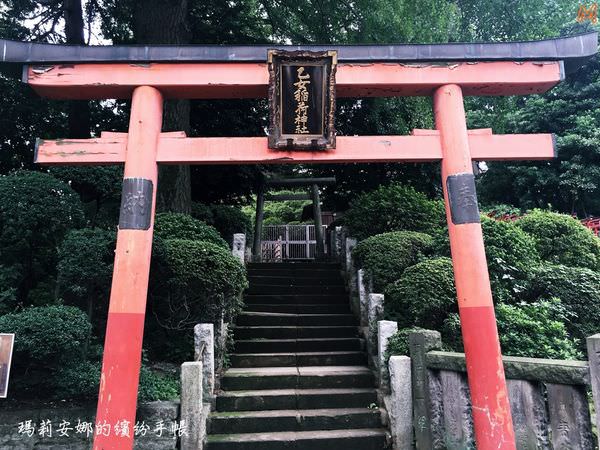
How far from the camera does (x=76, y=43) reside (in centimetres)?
987

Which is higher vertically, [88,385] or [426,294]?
[426,294]

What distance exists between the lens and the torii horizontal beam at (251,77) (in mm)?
5055

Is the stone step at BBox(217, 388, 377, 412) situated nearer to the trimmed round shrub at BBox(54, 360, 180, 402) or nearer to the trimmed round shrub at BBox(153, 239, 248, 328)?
the trimmed round shrub at BBox(54, 360, 180, 402)

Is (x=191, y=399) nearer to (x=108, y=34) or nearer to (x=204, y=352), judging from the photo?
(x=204, y=352)

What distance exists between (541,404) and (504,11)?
36.0 ft

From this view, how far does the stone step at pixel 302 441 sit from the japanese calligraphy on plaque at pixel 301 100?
3.58m

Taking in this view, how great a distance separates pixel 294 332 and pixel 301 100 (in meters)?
4.44

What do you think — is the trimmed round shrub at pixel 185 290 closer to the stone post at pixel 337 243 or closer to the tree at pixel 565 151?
the stone post at pixel 337 243

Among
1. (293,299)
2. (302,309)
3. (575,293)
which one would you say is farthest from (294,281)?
(575,293)

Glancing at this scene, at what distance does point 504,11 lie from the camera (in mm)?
11539

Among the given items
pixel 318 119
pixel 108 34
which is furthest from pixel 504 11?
pixel 108 34

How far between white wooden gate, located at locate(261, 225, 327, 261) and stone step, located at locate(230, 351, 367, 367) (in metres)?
9.74

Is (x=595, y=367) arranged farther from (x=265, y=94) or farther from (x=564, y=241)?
(x=564, y=241)

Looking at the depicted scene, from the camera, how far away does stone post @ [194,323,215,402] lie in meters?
5.76
